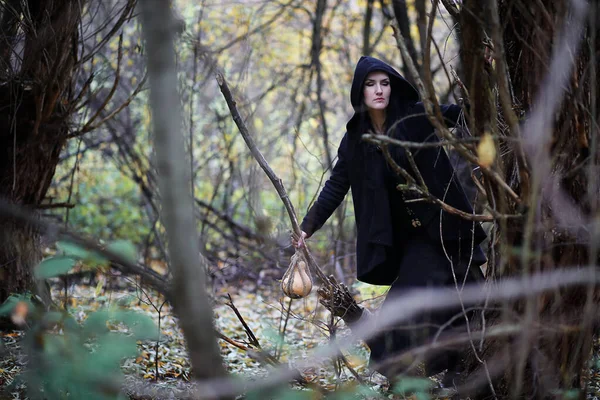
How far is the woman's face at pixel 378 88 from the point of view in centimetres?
392

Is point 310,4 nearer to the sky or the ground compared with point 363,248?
nearer to the sky

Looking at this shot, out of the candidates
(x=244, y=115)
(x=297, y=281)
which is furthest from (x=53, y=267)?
(x=244, y=115)

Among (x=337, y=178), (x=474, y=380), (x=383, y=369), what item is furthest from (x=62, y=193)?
(x=474, y=380)

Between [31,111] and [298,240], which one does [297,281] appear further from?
[31,111]

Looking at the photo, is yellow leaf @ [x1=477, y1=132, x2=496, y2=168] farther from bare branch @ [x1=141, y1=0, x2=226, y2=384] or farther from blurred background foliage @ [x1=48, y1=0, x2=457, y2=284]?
blurred background foliage @ [x1=48, y1=0, x2=457, y2=284]

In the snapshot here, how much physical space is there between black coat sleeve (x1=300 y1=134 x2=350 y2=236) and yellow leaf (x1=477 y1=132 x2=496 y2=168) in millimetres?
1875

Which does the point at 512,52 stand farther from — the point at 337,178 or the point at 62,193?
the point at 62,193

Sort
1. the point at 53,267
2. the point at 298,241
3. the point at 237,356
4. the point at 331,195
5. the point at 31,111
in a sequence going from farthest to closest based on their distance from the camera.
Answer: the point at 237,356, the point at 31,111, the point at 331,195, the point at 298,241, the point at 53,267

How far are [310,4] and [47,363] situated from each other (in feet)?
27.1

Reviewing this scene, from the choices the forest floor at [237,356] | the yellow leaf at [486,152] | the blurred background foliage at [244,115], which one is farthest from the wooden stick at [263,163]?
the blurred background foliage at [244,115]

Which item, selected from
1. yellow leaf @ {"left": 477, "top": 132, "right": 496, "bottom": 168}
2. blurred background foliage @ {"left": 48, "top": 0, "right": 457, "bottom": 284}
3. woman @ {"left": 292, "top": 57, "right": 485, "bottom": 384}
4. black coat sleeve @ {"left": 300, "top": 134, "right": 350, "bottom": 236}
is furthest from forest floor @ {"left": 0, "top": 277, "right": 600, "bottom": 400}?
blurred background foliage @ {"left": 48, "top": 0, "right": 457, "bottom": 284}

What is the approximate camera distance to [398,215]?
3986mm

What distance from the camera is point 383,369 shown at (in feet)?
11.6

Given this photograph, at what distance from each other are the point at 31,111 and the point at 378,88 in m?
2.41
